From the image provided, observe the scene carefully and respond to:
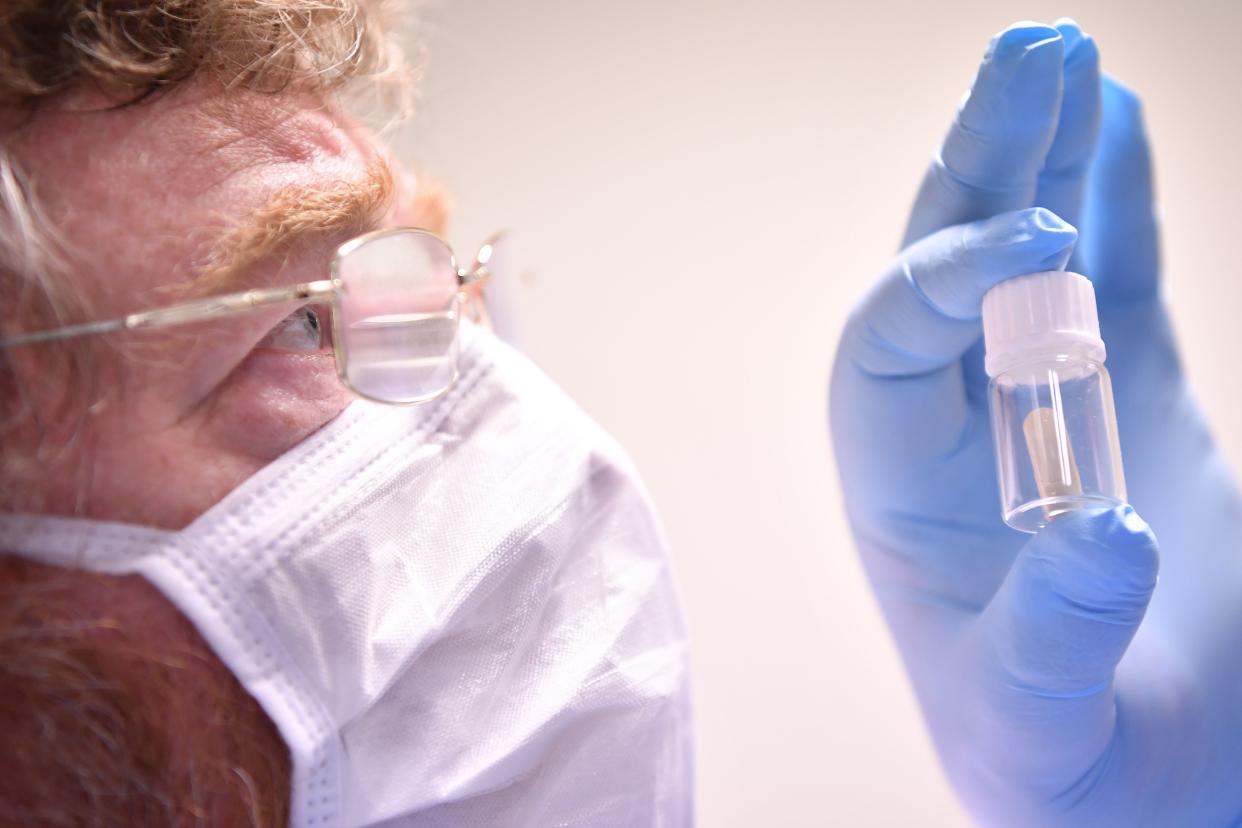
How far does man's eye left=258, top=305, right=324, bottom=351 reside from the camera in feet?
2.44

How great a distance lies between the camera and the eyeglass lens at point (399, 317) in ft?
2.31

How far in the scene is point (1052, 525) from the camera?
0.70m

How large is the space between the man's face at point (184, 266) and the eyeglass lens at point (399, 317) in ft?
0.16

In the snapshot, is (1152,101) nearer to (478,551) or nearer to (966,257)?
(966,257)

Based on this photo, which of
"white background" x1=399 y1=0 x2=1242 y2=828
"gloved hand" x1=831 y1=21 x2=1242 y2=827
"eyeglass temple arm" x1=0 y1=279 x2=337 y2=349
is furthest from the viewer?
"white background" x1=399 y1=0 x2=1242 y2=828

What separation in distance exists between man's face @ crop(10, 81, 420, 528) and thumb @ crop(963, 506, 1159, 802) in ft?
1.85

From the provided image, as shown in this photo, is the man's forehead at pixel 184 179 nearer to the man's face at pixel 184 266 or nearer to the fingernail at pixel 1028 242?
the man's face at pixel 184 266

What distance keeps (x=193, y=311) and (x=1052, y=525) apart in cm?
64

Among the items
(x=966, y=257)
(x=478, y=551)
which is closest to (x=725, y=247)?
(x=966, y=257)

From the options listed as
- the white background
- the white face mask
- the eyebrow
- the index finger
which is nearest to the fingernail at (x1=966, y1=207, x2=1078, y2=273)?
the index finger

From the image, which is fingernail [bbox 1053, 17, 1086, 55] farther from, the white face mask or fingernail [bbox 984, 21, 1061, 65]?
the white face mask

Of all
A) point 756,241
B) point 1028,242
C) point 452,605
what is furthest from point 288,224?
point 756,241

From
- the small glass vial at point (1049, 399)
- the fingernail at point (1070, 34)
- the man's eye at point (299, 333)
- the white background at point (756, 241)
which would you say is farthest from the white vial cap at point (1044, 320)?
the white background at point (756, 241)

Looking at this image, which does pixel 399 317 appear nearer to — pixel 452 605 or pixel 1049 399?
pixel 452 605
